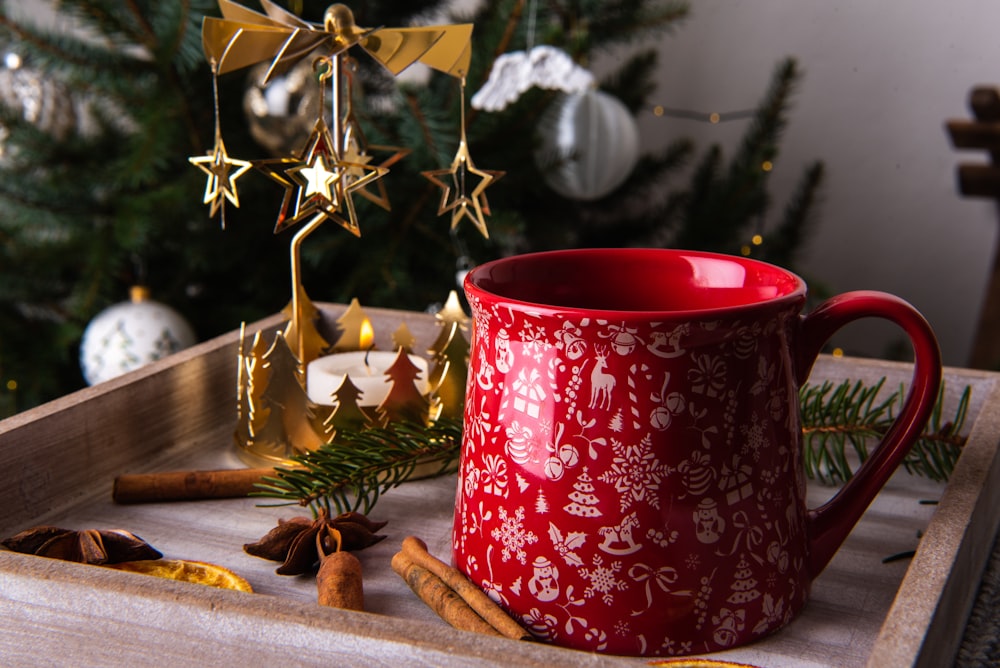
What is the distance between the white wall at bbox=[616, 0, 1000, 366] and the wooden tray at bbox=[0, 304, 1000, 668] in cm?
123

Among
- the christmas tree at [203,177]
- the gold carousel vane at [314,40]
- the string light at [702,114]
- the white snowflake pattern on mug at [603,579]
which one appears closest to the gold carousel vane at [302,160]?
the gold carousel vane at [314,40]

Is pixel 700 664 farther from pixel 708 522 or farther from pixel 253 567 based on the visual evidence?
pixel 253 567

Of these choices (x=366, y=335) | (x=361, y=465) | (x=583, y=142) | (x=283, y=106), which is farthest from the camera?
(x=583, y=142)

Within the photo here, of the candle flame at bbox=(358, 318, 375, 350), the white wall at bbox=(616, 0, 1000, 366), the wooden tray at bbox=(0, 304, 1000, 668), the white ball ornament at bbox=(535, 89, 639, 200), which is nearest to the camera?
the wooden tray at bbox=(0, 304, 1000, 668)

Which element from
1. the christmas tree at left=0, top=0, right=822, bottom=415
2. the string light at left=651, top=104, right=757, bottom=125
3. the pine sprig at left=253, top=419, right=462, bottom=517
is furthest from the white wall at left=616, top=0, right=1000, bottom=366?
the pine sprig at left=253, top=419, right=462, bottom=517

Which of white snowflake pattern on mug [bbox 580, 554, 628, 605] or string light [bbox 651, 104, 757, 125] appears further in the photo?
string light [bbox 651, 104, 757, 125]

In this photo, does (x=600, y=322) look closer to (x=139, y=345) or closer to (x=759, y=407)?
(x=759, y=407)

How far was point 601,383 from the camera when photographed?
1.05 ft

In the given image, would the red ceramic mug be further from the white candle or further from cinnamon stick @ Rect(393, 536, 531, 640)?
the white candle

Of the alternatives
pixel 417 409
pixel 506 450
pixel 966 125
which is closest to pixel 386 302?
pixel 417 409

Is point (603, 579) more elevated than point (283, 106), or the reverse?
point (283, 106)

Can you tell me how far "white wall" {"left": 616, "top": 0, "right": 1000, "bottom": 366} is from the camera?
1.60 meters

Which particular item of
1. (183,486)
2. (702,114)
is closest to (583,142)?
(702,114)

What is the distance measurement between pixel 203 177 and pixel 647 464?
0.96 m
